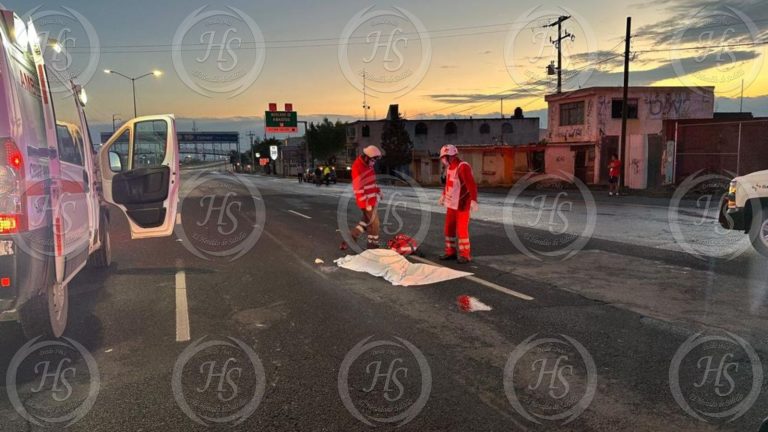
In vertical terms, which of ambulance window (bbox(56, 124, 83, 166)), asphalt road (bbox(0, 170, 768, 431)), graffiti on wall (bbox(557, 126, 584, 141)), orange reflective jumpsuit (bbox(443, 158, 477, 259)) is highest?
graffiti on wall (bbox(557, 126, 584, 141))

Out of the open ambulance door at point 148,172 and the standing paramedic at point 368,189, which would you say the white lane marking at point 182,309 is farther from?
the standing paramedic at point 368,189

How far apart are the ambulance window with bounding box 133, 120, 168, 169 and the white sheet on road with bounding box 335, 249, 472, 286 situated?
319cm

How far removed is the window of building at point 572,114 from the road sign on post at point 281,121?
3219 cm

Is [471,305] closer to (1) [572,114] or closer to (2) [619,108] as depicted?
(2) [619,108]

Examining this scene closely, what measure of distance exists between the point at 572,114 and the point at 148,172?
32.7 metres

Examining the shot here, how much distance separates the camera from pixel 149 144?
8352mm

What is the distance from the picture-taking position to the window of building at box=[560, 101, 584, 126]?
1382 inches

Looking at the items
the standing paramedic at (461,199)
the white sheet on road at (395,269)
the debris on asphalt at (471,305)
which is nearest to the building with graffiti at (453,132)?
the standing paramedic at (461,199)

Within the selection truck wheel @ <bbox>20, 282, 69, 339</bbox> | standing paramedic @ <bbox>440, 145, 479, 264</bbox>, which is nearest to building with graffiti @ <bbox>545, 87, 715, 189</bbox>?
standing paramedic @ <bbox>440, 145, 479, 264</bbox>

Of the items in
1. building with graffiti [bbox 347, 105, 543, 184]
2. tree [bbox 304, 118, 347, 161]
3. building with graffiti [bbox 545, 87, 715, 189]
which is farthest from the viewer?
tree [bbox 304, 118, 347, 161]

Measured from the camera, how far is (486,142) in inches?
2763

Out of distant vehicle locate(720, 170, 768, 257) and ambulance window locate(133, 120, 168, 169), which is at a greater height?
ambulance window locate(133, 120, 168, 169)

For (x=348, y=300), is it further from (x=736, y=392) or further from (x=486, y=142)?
(x=486, y=142)

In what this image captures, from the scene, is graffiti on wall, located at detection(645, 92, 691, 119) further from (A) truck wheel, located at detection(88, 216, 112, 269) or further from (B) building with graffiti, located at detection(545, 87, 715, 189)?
(A) truck wheel, located at detection(88, 216, 112, 269)
